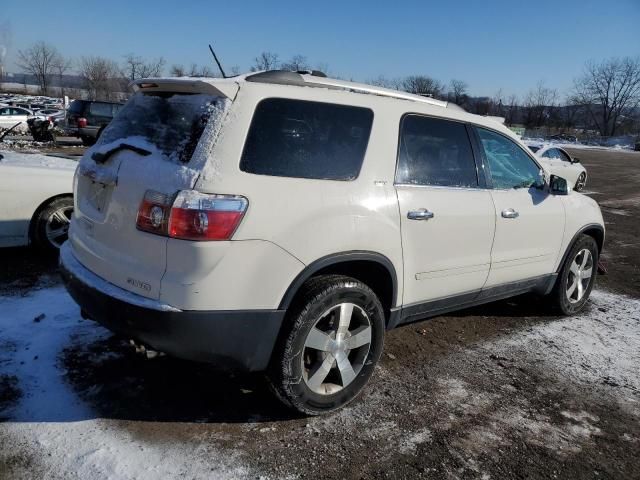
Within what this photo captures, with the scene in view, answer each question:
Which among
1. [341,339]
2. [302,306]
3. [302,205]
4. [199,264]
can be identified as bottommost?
[341,339]

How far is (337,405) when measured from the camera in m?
3.11

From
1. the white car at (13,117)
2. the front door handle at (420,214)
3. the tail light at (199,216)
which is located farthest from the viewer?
the white car at (13,117)

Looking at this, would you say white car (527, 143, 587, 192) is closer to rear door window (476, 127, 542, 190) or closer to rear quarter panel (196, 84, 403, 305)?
rear door window (476, 127, 542, 190)

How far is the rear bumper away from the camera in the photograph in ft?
8.35

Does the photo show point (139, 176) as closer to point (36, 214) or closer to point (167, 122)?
point (167, 122)

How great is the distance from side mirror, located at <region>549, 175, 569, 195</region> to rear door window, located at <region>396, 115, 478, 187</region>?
104 cm

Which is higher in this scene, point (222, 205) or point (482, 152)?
point (482, 152)

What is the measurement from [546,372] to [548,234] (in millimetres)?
1206

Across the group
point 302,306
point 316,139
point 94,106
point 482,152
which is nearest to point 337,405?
point 302,306

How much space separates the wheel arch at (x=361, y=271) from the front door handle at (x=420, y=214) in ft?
1.06

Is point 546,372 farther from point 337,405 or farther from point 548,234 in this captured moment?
point 337,405

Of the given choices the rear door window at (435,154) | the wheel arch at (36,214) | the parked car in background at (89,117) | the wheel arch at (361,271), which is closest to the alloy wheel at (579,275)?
the rear door window at (435,154)

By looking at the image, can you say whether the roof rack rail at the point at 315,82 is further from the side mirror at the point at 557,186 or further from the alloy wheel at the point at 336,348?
the side mirror at the point at 557,186

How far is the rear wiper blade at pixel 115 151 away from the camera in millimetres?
2808
